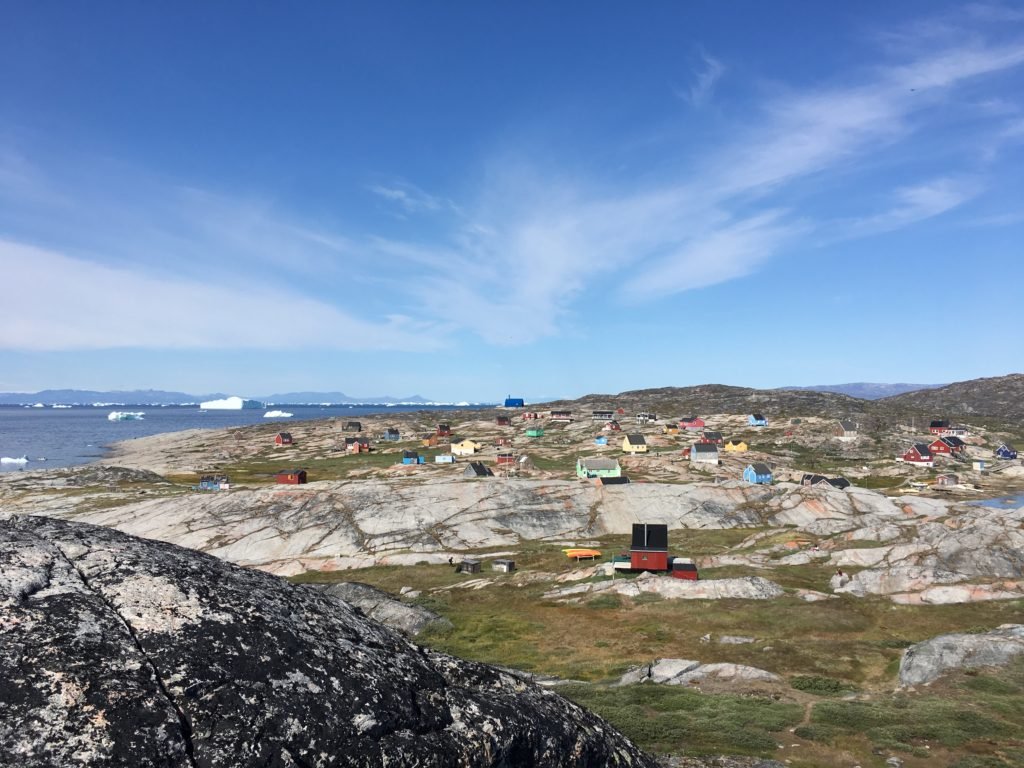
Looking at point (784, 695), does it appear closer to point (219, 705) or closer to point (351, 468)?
point (219, 705)

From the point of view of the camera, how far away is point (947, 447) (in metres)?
158

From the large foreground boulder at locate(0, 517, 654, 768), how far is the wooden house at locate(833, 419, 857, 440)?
200016 millimetres

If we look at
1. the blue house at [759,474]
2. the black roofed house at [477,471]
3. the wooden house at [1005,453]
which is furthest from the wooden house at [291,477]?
the wooden house at [1005,453]

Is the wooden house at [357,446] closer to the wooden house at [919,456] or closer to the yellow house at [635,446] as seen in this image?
the yellow house at [635,446]

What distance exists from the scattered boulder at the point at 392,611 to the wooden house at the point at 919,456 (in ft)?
474

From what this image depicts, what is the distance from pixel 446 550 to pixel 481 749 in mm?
76454

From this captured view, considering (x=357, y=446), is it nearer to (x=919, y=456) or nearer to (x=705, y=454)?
(x=705, y=454)

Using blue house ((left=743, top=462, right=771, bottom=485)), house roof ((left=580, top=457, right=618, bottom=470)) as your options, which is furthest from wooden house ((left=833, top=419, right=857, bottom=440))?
house roof ((left=580, top=457, right=618, bottom=470))

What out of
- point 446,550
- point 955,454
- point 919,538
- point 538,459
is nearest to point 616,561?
point 446,550

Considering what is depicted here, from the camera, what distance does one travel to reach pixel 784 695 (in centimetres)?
3161

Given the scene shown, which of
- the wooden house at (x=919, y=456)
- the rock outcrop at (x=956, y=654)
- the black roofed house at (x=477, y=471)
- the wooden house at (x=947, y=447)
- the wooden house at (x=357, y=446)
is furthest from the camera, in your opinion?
the wooden house at (x=357, y=446)

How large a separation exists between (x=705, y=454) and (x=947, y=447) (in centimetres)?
7434

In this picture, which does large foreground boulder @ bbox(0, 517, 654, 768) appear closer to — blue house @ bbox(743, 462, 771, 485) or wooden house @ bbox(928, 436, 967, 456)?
blue house @ bbox(743, 462, 771, 485)

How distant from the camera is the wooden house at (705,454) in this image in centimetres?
13825
